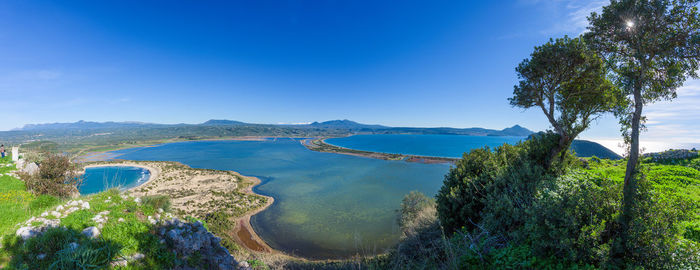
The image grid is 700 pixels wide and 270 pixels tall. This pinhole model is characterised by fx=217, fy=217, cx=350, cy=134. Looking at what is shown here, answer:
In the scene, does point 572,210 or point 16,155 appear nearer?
point 572,210

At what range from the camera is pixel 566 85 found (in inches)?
407

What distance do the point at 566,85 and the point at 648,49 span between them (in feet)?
13.7

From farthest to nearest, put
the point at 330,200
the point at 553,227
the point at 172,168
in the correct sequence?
the point at 172,168 → the point at 330,200 → the point at 553,227

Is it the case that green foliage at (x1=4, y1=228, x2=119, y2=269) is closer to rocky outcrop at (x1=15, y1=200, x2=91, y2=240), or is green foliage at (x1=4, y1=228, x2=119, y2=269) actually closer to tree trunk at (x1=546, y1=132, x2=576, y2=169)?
rocky outcrop at (x1=15, y1=200, x2=91, y2=240)

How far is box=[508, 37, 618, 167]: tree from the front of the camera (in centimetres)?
957

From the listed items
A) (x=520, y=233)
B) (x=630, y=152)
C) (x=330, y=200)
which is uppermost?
(x=630, y=152)

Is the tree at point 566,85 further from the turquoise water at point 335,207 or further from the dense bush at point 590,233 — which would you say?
the turquoise water at point 335,207

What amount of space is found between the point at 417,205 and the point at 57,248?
64.7 ft

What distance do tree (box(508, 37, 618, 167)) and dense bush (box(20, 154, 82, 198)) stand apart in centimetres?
2283

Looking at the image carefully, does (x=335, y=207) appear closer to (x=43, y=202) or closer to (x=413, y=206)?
(x=413, y=206)

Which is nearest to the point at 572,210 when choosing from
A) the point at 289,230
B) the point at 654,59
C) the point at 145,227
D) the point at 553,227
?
the point at 553,227

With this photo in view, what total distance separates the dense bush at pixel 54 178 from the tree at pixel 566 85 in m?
Result: 22.8

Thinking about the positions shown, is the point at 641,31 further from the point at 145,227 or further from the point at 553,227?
the point at 145,227

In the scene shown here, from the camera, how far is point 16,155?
502 inches
